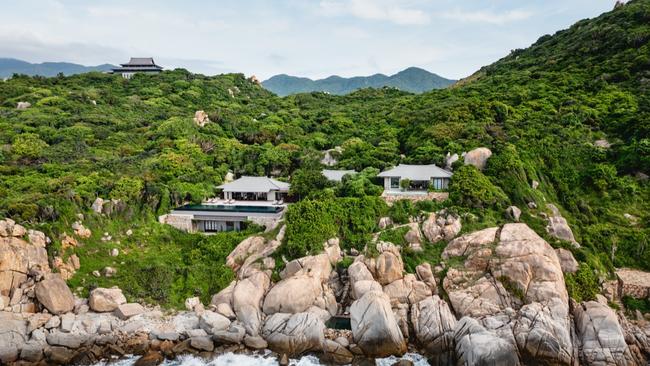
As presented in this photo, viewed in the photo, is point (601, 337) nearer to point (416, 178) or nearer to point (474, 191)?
point (474, 191)

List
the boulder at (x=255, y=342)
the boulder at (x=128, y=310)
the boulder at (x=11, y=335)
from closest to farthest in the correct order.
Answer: the boulder at (x=11, y=335)
the boulder at (x=255, y=342)
the boulder at (x=128, y=310)

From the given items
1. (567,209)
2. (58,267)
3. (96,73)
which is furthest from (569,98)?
(96,73)

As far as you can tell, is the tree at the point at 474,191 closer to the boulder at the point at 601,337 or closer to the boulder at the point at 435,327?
the boulder at the point at 435,327

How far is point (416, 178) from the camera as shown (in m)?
34.9

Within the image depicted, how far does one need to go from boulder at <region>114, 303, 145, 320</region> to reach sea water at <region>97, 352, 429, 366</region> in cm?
330

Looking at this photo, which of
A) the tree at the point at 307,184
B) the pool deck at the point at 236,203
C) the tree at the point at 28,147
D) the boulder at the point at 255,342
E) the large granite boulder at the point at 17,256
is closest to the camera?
the boulder at the point at 255,342

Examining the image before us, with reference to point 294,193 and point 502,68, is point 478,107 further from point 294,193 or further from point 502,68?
point 502,68

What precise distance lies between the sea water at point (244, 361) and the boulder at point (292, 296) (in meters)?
3.42

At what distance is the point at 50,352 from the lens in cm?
2239

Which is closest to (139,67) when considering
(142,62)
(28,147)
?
(142,62)

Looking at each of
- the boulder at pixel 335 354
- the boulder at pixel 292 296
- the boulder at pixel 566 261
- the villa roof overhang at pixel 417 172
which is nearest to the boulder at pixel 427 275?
the boulder at pixel 292 296

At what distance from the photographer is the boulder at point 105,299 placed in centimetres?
2567

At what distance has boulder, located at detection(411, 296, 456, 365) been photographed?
22.9 meters

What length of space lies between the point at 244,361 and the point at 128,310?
864 centimetres
